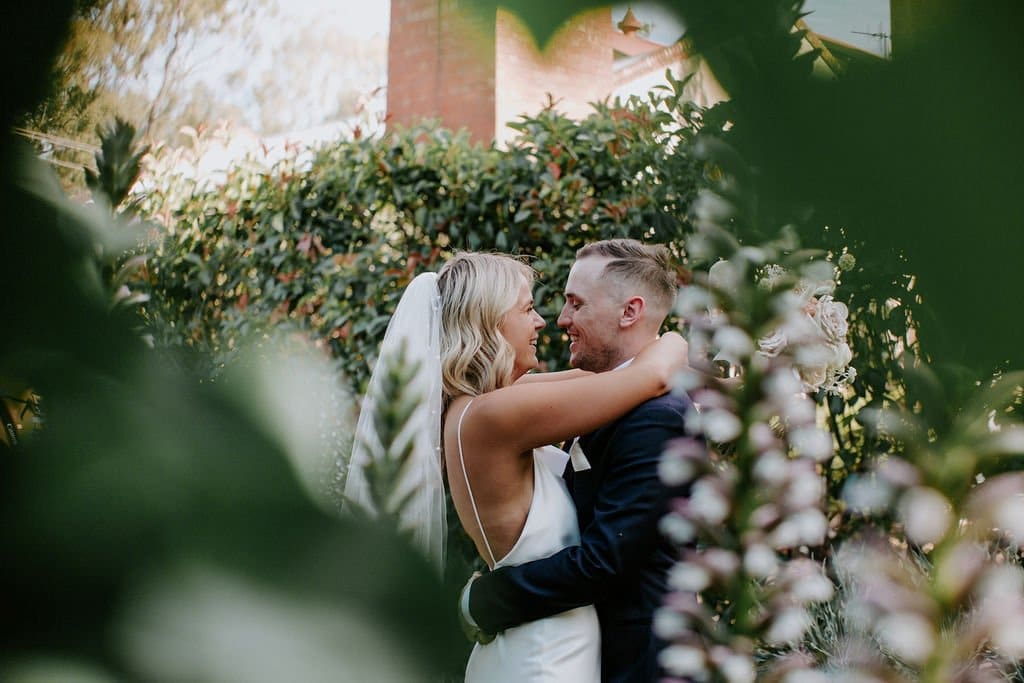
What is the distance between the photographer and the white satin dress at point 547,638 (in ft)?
9.13

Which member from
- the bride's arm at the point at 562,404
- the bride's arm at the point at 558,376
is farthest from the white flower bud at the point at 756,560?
the bride's arm at the point at 558,376

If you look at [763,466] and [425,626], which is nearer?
[425,626]

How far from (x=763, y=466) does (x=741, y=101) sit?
0.46 metres

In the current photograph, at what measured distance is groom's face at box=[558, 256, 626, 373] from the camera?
319 centimetres

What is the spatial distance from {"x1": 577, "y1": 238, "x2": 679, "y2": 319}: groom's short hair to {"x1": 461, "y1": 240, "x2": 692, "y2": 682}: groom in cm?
5

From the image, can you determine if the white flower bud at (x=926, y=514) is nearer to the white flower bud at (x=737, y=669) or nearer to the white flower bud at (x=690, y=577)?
the white flower bud at (x=737, y=669)

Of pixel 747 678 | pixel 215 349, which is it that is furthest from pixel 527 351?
pixel 215 349

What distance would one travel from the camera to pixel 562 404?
2.67m

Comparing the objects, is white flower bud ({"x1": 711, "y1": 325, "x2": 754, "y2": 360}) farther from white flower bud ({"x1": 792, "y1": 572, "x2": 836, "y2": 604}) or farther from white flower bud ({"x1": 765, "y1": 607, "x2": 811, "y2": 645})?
white flower bud ({"x1": 792, "y1": 572, "x2": 836, "y2": 604})

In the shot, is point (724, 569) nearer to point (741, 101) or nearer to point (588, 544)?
point (741, 101)

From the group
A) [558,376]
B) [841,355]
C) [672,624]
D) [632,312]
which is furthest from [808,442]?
[558,376]

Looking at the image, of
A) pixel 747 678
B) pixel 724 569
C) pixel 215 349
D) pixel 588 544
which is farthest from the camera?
pixel 588 544

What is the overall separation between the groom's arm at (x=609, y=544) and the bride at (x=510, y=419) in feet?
0.24

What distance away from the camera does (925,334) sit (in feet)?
0.93
